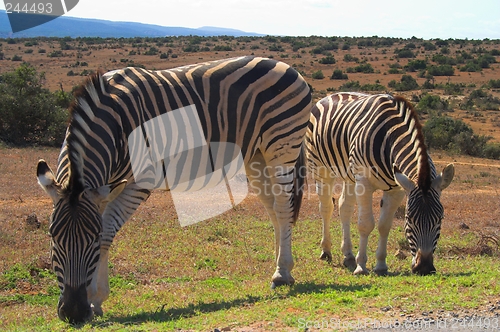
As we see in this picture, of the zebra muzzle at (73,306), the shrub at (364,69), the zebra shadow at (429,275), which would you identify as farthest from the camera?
the shrub at (364,69)

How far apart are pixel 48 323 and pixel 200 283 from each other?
2.24 meters

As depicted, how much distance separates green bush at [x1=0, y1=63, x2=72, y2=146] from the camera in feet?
65.6

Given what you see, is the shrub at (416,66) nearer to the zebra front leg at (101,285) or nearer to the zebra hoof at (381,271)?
the zebra hoof at (381,271)

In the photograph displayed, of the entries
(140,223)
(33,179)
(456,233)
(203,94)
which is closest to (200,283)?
(203,94)

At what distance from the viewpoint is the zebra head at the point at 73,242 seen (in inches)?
191

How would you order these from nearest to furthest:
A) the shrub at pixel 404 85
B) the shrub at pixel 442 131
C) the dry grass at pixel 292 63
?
the shrub at pixel 442 131 → the dry grass at pixel 292 63 → the shrub at pixel 404 85

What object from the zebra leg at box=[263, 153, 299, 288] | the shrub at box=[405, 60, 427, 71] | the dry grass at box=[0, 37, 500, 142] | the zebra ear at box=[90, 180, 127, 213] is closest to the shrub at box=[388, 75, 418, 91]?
the dry grass at box=[0, 37, 500, 142]

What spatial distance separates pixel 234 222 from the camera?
1133 centimetres

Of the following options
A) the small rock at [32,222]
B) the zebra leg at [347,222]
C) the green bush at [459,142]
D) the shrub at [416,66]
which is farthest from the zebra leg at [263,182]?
the shrub at [416,66]

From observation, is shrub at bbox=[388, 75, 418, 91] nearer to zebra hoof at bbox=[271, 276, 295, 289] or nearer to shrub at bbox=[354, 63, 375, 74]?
shrub at bbox=[354, 63, 375, 74]

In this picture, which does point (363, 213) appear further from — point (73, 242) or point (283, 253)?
point (73, 242)

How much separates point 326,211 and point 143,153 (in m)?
4.28

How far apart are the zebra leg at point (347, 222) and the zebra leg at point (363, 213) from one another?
0.66 metres

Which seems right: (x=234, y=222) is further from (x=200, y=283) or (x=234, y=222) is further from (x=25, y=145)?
(x=25, y=145)
